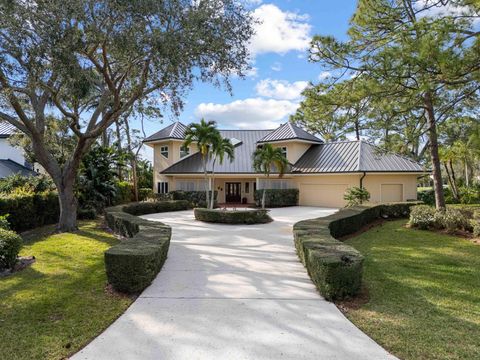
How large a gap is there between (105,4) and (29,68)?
2.74 m

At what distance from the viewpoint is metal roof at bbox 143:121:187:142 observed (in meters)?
29.7

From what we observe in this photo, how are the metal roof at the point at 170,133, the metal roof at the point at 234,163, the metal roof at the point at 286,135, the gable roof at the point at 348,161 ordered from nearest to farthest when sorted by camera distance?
the gable roof at the point at 348,161 < the metal roof at the point at 234,163 < the metal roof at the point at 286,135 < the metal roof at the point at 170,133

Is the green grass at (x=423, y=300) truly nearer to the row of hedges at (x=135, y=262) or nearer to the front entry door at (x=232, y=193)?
the row of hedges at (x=135, y=262)

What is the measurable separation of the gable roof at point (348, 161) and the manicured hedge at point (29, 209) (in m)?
17.1

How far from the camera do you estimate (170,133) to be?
3011cm

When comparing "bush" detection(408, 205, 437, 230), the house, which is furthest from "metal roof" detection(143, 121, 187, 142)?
"bush" detection(408, 205, 437, 230)

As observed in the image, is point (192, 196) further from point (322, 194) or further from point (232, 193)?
point (322, 194)

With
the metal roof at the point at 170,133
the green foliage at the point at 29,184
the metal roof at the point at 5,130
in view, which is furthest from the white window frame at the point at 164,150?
the metal roof at the point at 5,130

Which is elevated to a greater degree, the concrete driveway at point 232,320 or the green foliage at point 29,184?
the green foliage at point 29,184

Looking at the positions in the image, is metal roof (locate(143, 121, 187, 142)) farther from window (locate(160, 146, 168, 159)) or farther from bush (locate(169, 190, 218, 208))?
bush (locate(169, 190, 218, 208))

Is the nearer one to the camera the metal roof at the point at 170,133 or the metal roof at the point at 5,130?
the metal roof at the point at 170,133

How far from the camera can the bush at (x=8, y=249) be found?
26.8 feet

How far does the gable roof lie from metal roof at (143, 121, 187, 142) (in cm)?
1014

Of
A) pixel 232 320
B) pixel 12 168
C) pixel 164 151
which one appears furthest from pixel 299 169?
pixel 12 168
